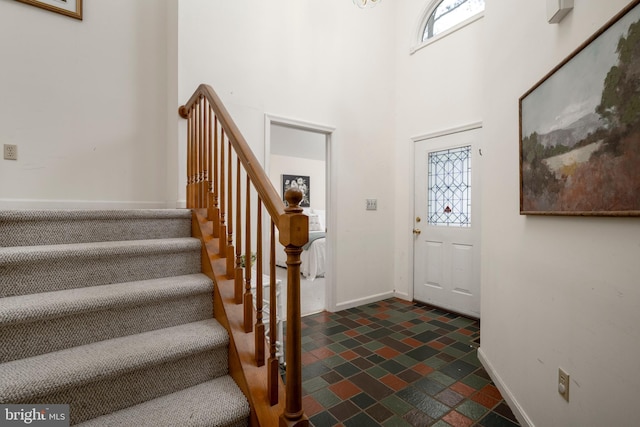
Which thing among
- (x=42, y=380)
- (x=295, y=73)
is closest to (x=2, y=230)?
(x=42, y=380)

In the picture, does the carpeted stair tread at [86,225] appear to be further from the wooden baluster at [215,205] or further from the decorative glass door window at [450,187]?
the decorative glass door window at [450,187]

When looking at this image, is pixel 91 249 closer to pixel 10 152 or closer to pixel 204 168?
pixel 204 168

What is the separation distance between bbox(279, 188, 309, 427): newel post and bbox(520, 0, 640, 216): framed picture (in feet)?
3.32

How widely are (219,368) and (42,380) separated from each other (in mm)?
610

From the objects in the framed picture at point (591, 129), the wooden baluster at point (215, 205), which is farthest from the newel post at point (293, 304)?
the framed picture at point (591, 129)

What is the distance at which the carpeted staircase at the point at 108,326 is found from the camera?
1.10 metres

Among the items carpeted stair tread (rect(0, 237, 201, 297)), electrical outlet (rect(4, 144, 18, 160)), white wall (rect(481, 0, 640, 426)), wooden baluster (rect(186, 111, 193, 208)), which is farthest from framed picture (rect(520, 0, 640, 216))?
electrical outlet (rect(4, 144, 18, 160))

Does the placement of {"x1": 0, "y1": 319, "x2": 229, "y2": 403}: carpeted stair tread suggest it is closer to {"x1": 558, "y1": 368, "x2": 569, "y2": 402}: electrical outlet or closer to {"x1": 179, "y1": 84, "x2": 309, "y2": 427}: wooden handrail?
{"x1": 179, "y1": 84, "x2": 309, "y2": 427}: wooden handrail

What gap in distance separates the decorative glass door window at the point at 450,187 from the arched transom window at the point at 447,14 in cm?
142

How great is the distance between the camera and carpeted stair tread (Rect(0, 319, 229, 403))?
1021mm

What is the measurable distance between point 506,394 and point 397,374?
0.64 meters

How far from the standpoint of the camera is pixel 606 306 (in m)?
1.05

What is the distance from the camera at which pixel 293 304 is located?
111cm

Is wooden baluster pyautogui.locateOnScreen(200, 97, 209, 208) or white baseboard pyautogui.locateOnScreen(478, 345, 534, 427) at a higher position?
wooden baluster pyautogui.locateOnScreen(200, 97, 209, 208)
